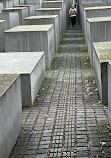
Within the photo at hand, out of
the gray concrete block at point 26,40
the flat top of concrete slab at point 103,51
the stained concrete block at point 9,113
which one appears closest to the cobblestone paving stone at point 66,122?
the stained concrete block at point 9,113

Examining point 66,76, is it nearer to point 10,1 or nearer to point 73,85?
point 73,85

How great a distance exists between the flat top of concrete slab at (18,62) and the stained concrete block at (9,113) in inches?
57.8

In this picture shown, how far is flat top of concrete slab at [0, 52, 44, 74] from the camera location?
7.07 meters

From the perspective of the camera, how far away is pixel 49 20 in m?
13.2

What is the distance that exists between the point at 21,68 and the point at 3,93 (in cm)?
274

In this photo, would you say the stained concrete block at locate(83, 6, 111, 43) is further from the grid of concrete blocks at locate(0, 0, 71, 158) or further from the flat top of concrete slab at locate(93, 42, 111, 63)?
the flat top of concrete slab at locate(93, 42, 111, 63)

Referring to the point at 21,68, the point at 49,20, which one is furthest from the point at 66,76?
the point at 49,20

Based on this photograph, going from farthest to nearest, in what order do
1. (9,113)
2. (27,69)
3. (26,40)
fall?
(26,40)
(27,69)
(9,113)

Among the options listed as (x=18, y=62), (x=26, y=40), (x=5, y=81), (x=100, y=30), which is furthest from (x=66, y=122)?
(x=100, y=30)

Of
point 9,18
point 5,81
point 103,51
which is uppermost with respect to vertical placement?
point 9,18

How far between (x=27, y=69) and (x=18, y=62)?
0.82 m

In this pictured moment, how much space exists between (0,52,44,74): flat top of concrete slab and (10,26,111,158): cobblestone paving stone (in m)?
0.71

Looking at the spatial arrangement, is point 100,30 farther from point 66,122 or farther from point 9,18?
point 9,18

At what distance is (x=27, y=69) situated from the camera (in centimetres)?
712
